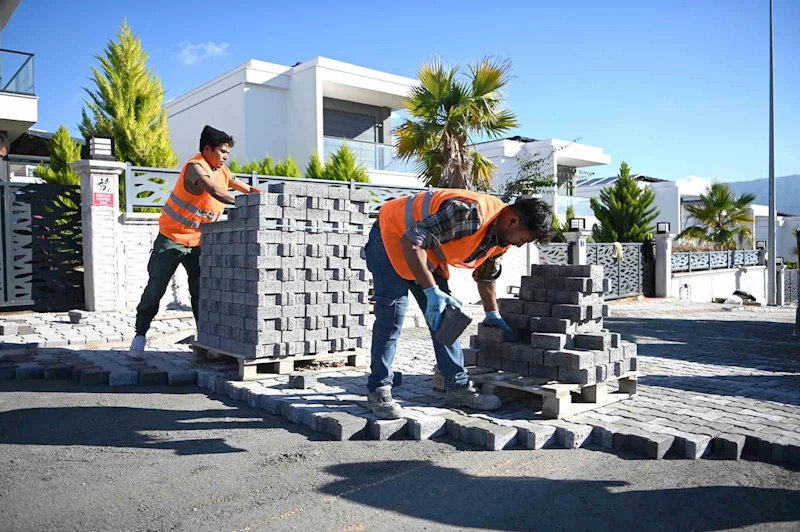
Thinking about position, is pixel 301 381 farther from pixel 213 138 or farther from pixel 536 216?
pixel 213 138

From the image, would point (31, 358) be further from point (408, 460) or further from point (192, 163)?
point (408, 460)

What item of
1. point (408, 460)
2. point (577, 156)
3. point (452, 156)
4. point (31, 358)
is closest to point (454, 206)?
point (408, 460)

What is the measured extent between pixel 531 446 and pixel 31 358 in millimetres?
5430

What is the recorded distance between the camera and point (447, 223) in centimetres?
406

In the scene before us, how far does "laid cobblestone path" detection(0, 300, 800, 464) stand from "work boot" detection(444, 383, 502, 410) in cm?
9

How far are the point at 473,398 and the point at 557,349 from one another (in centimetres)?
72

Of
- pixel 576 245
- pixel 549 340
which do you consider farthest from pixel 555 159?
pixel 549 340

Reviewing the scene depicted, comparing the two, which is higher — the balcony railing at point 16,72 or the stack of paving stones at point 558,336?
the balcony railing at point 16,72

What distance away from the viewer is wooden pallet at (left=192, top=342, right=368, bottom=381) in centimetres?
567

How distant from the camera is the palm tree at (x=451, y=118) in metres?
14.6

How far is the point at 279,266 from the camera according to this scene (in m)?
5.71

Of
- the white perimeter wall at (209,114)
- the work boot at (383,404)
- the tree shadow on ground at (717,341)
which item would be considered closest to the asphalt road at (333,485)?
the work boot at (383,404)

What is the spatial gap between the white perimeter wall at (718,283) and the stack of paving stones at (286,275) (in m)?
18.0

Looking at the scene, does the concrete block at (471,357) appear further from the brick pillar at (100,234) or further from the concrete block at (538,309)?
the brick pillar at (100,234)
